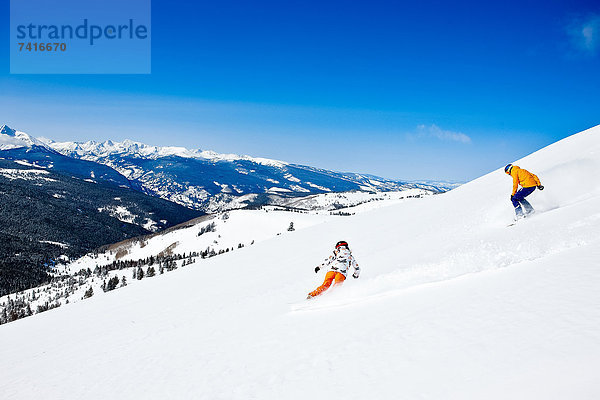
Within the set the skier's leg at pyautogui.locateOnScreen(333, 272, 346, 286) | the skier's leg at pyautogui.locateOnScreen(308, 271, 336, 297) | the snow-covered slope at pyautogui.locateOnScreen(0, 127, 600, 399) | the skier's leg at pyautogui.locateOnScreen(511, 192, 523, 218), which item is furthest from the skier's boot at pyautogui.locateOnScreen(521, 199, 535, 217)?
the skier's leg at pyautogui.locateOnScreen(308, 271, 336, 297)

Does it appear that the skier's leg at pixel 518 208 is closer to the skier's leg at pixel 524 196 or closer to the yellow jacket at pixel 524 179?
the skier's leg at pixel 524 196

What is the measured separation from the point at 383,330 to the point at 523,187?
15156mm

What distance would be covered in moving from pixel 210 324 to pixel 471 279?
34.8ft

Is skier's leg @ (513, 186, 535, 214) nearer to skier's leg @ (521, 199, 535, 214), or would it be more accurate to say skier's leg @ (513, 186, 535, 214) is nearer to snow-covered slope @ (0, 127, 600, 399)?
skier's leg @ (521, 199, 535, 214)

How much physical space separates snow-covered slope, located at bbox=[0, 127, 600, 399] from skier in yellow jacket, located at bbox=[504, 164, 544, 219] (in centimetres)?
94


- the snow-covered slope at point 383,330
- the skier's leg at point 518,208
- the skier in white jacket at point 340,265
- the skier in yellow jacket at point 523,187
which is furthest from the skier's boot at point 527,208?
the skier in white jacket at point 340,265

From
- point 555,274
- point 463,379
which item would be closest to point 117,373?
point 463,379

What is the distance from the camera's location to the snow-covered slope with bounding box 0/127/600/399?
5.08 m

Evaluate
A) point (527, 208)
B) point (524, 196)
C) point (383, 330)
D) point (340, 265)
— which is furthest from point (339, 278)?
point (524, 196)

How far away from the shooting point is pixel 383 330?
7531 mm

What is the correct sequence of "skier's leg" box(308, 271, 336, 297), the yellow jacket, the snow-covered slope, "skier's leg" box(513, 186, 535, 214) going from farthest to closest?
"skier's leg" box(513, 186, 535, 214)
the yellow jacket
"skier's leg" box(308, 271, 336, 297)
the snow-covered slope

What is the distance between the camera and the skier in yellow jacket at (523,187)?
16984mm

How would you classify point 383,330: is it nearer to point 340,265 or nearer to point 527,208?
point 340,265

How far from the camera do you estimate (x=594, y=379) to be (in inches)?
152
